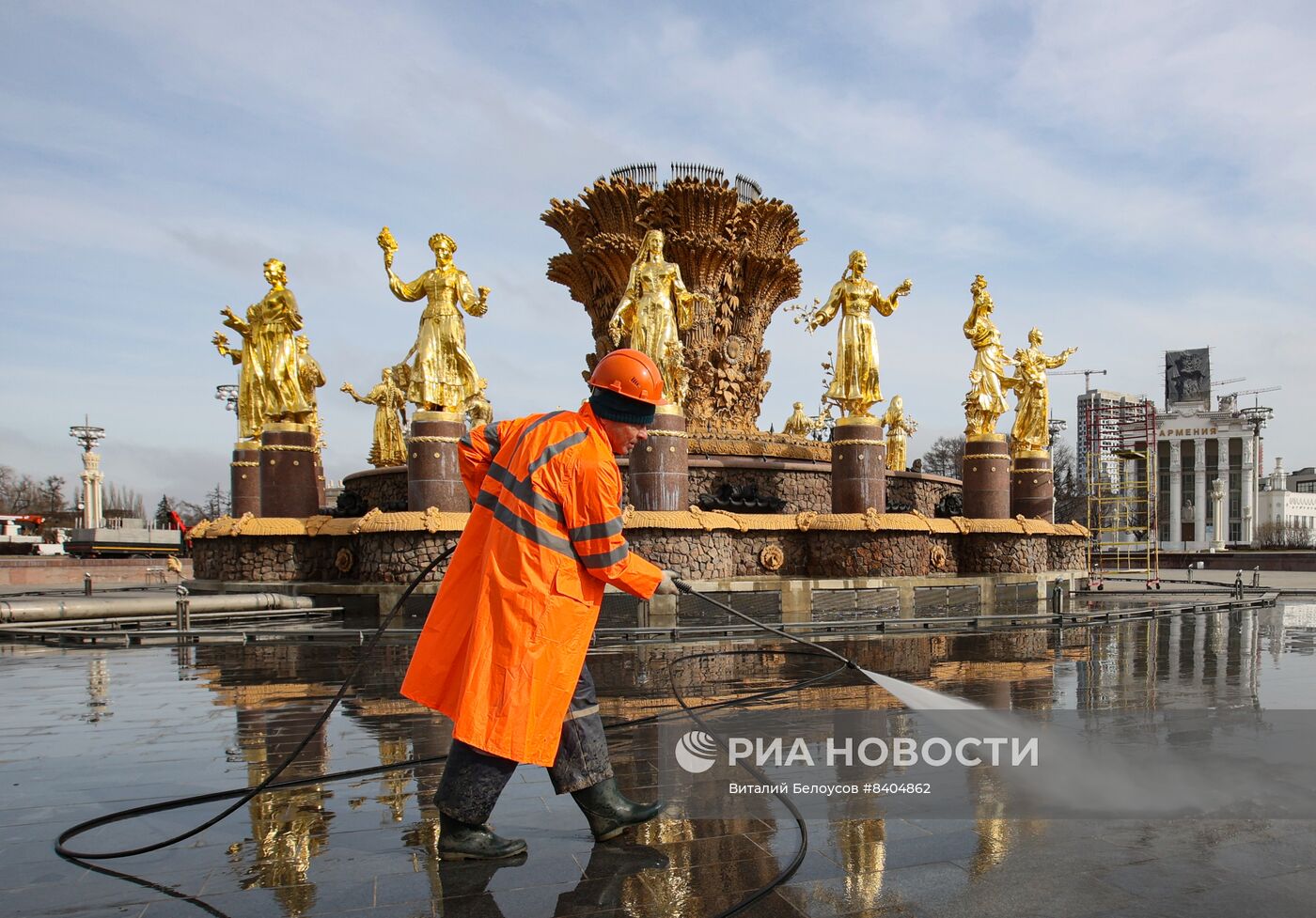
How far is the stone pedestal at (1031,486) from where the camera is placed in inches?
850

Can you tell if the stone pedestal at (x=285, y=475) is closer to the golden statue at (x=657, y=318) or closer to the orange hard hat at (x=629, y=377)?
the golden statue at (x=657, y=318)

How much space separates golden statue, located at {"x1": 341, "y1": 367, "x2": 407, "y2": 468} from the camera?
23.3 meters

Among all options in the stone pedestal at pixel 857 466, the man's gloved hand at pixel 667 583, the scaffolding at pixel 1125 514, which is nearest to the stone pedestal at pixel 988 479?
the stone pedestal at pixel 857 466

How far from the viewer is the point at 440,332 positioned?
16.3m

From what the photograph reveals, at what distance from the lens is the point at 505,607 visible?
3.42 m

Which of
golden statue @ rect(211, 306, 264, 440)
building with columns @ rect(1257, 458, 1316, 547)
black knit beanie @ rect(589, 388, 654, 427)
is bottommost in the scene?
building with columns @ rect(1257, 458, 1316, 547)

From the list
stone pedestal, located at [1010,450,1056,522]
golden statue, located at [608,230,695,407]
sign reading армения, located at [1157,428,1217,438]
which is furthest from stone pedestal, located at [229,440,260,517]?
sign reading армения, located at [1157,428,1217,438]

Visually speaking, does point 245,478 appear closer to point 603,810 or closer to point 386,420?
point 386,420

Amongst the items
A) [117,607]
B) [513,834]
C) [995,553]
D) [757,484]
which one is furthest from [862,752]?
[995,553]

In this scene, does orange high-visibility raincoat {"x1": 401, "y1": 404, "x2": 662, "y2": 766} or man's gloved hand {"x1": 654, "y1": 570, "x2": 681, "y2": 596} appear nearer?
orange high-visibility raincoat {"x1": 401, "y1": 404, "x2": 662, "y2": 766}

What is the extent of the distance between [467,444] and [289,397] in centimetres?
1572

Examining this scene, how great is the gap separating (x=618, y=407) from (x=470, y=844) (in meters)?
1.73

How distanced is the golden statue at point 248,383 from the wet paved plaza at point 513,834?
41.2 ft

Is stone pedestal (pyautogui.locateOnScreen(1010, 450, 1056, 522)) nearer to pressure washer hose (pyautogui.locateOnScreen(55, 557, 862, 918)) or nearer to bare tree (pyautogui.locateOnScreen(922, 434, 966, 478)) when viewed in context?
pressure washer hose (pyautogui.locateOnScreen(55, 557, 862, 918))
